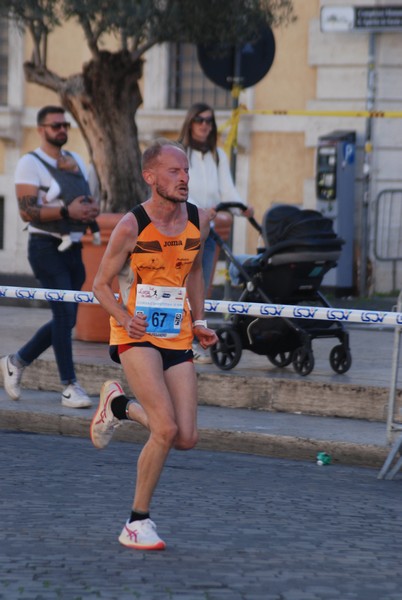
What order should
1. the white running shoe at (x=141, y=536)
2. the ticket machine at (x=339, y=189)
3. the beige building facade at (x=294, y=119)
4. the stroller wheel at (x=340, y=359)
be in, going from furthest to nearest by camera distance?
the beige building facade at (x=294, y=119) < the ticket machine at (x=339, y=189) < the stroller wheel at (x=340, y=359) < the white running shoe at (x=141, y=536)

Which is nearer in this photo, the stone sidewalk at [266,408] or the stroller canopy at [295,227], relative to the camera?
the stone sidewalk at [266,408]

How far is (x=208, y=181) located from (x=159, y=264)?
4.67m

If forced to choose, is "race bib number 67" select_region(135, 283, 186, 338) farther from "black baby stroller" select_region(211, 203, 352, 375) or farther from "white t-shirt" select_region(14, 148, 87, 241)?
"black baby stroller" select_region(211, 203, 352, 375)

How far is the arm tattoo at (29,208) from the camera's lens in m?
10.0

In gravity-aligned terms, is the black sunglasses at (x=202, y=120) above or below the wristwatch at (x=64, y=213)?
above

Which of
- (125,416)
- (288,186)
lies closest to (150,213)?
(125,416)

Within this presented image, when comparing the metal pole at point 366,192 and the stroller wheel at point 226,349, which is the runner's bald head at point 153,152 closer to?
A: the stroller wheel at point 226,349

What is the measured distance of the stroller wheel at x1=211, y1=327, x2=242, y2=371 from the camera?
10984 millimetres

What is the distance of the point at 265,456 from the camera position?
9.43 meters

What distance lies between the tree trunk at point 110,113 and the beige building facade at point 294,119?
7.90 ft

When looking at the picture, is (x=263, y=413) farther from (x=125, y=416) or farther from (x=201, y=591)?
(x=201, y=591)

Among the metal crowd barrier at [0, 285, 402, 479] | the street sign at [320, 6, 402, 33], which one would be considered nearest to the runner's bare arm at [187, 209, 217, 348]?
the metal crowd barrier at [0, 285, 402, 479]

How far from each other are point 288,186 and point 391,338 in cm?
697

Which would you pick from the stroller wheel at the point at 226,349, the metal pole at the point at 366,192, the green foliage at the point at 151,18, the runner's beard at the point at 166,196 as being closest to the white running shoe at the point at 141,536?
the runner's beard at the point at 166,196
